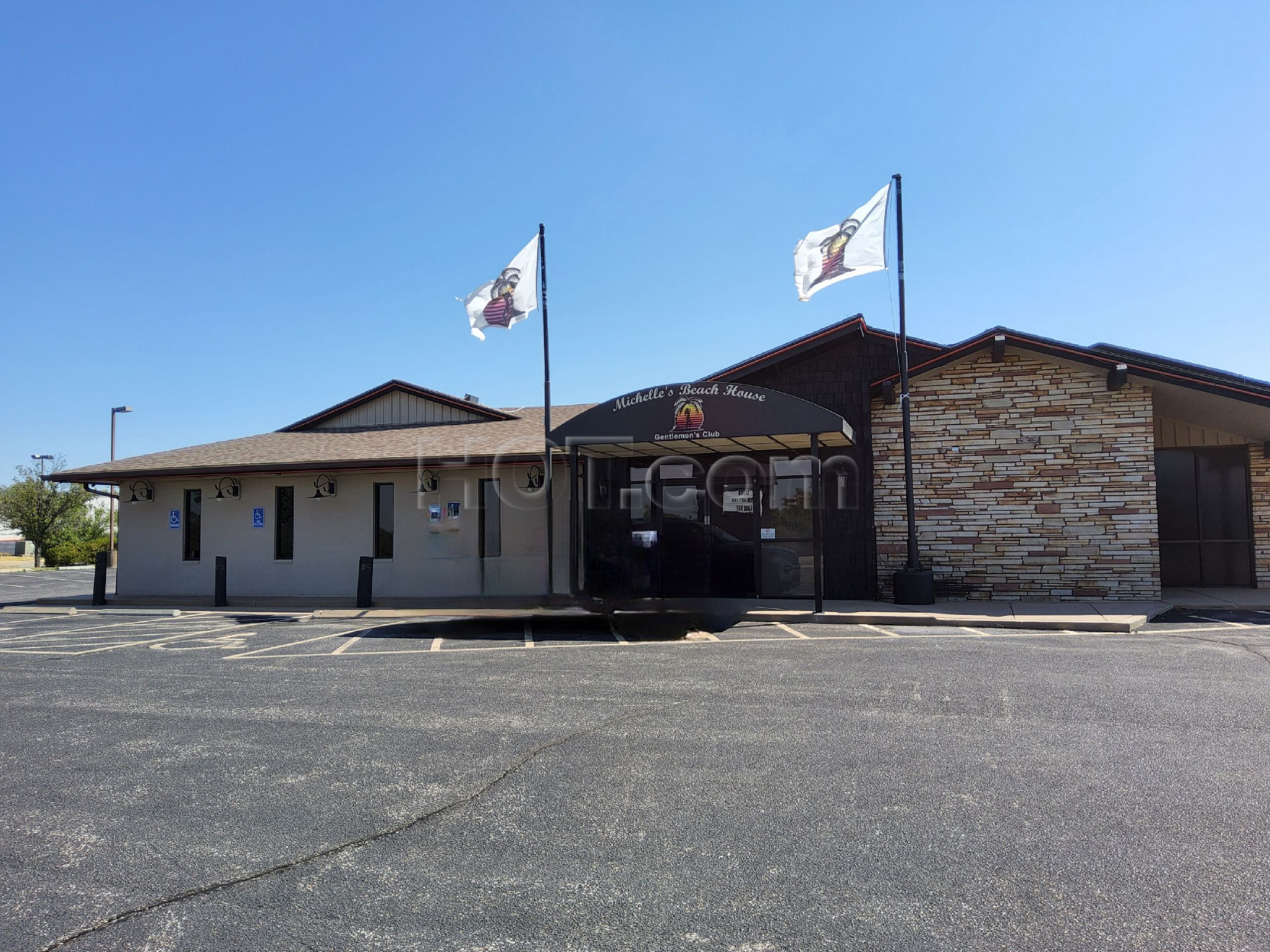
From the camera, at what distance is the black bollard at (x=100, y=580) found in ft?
57.6

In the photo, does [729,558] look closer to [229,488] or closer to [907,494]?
[907,494]

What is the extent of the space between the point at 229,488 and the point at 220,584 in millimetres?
2841

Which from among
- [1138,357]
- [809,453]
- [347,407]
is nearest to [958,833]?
[809,453]

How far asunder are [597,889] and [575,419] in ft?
35.0

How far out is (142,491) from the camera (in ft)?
64.5

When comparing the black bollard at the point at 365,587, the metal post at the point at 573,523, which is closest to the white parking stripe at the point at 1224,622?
the metal post at the point at 573,523

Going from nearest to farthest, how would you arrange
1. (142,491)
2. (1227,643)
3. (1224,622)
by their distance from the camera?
1. (1227,643)
2. (1224,622)
3. (142,491)

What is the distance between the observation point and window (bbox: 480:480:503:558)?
1750 cm

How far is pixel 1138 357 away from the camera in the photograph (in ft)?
52.7

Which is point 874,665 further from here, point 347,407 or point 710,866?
point 347,407

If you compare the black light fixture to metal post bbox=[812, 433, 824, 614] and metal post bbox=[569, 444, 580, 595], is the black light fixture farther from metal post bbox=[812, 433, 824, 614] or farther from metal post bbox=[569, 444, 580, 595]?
metal post bbox=[569, 444, 580, 595]

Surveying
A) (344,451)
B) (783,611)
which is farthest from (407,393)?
(783,611)

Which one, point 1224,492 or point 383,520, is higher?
point 1224,492

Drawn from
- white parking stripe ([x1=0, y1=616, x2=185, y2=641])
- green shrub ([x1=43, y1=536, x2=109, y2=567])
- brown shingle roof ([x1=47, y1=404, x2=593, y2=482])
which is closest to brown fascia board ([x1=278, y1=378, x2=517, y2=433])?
brown shingle roof ([x1=47, y1=404, x2=593, y2=482])
